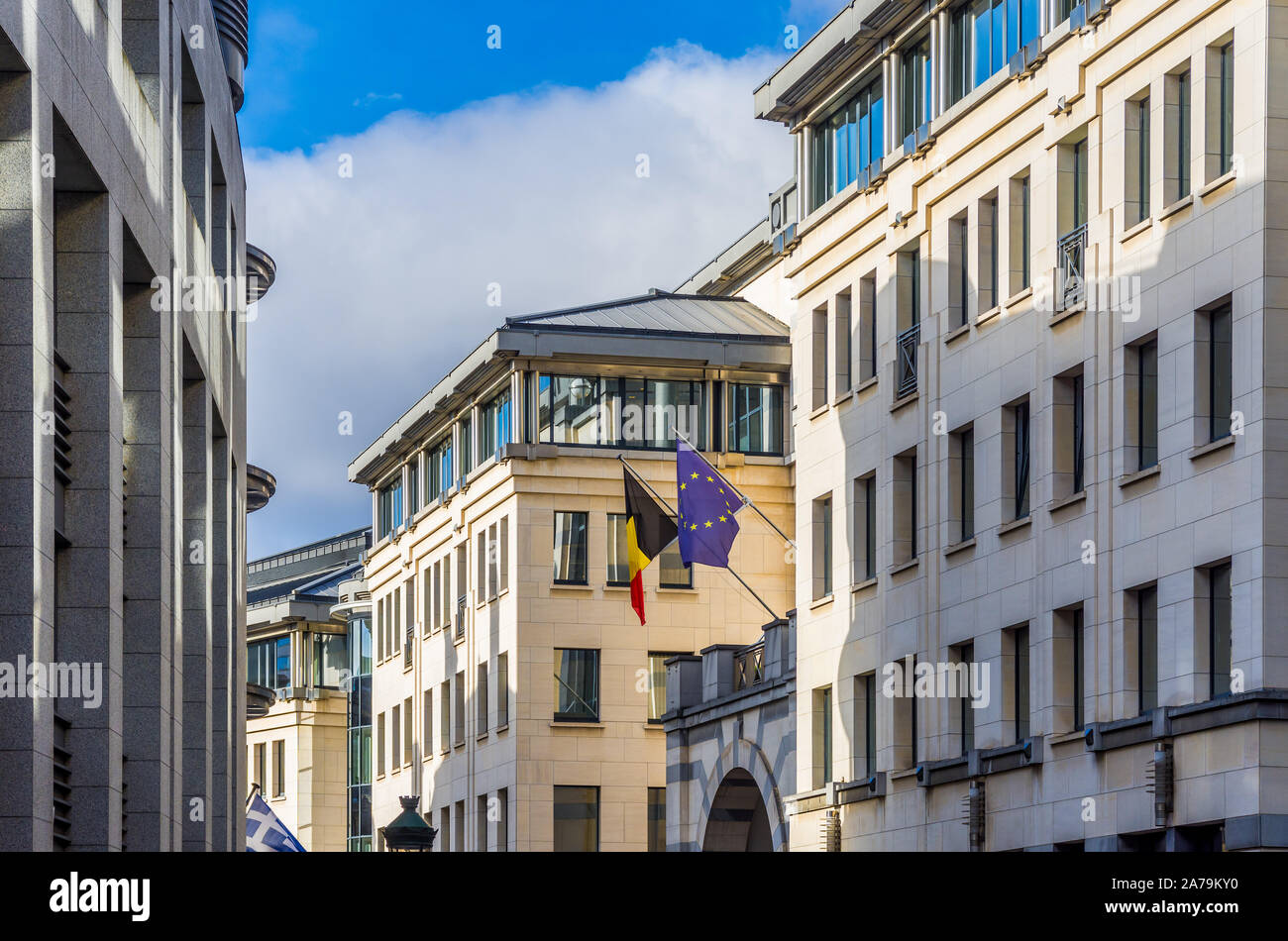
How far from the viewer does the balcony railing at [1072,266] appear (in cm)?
3775

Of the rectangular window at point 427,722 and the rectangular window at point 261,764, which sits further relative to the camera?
the rectangular window at point 261,764

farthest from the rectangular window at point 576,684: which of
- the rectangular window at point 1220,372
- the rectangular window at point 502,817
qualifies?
the rectangular window at point 1220,372

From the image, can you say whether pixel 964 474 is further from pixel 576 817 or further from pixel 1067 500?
pixel 576 817

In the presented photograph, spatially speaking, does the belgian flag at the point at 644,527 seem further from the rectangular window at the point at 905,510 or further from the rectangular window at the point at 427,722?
the rectangular window at the point at 427,722

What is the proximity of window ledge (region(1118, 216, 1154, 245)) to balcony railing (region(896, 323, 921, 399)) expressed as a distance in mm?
8436

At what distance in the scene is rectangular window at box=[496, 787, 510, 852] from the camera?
67.5 meters

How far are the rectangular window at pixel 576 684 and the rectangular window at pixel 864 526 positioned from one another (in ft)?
69.5

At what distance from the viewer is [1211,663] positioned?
3322 centimetres

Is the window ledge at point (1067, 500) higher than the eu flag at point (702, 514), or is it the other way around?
the eu flag at point (702, 514)

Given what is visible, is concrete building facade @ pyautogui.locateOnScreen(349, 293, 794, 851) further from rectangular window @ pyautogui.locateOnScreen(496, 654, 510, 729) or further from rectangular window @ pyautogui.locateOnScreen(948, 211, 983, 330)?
rectangular window @ pyautogui.locateOnScreen(948, 211, 983, 330)

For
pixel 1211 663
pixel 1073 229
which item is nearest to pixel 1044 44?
pixel 1073 229

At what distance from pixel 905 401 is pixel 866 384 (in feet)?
6.86

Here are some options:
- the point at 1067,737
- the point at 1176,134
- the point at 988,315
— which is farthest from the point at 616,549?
the point at 1176,134

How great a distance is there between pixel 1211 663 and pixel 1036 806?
19.9 feet
